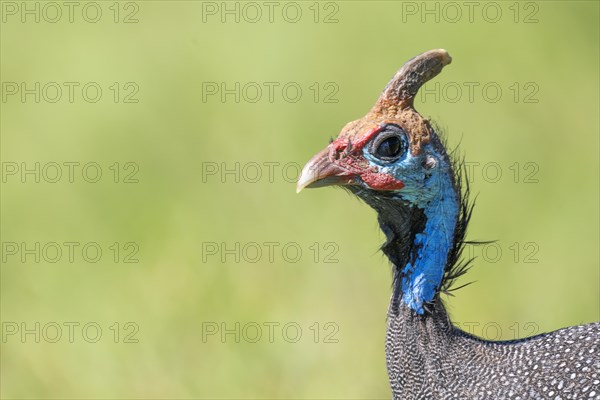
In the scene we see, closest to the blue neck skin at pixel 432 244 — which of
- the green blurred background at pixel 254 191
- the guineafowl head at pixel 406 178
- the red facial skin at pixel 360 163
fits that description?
the guineafowl head at pixel 406 178

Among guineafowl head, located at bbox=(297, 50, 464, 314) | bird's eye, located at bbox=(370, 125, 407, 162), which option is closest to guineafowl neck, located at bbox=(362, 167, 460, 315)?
guineafowl head, located at bbox=(297, 50, 464, 314)

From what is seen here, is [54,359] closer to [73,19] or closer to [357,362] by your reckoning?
[357,362]

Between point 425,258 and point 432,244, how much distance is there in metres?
0.08

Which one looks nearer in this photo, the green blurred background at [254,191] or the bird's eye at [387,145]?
the bird's eye at [387,145]

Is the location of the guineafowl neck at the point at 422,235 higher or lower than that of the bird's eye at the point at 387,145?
lower

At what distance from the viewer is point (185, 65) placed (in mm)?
11609

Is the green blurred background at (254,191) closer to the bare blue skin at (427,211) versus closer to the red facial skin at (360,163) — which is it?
the bare blue skin at (427,211)

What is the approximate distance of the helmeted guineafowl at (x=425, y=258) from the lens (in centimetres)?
569

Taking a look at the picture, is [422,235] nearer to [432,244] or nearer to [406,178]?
[432,244]

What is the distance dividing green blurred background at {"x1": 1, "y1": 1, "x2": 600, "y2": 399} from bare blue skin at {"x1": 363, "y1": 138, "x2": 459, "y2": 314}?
297 cm

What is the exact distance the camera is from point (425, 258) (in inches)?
228

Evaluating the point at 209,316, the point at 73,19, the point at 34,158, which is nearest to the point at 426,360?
the point at 209,316

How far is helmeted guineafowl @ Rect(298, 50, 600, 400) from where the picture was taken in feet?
18.7

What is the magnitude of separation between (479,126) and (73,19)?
419cm
